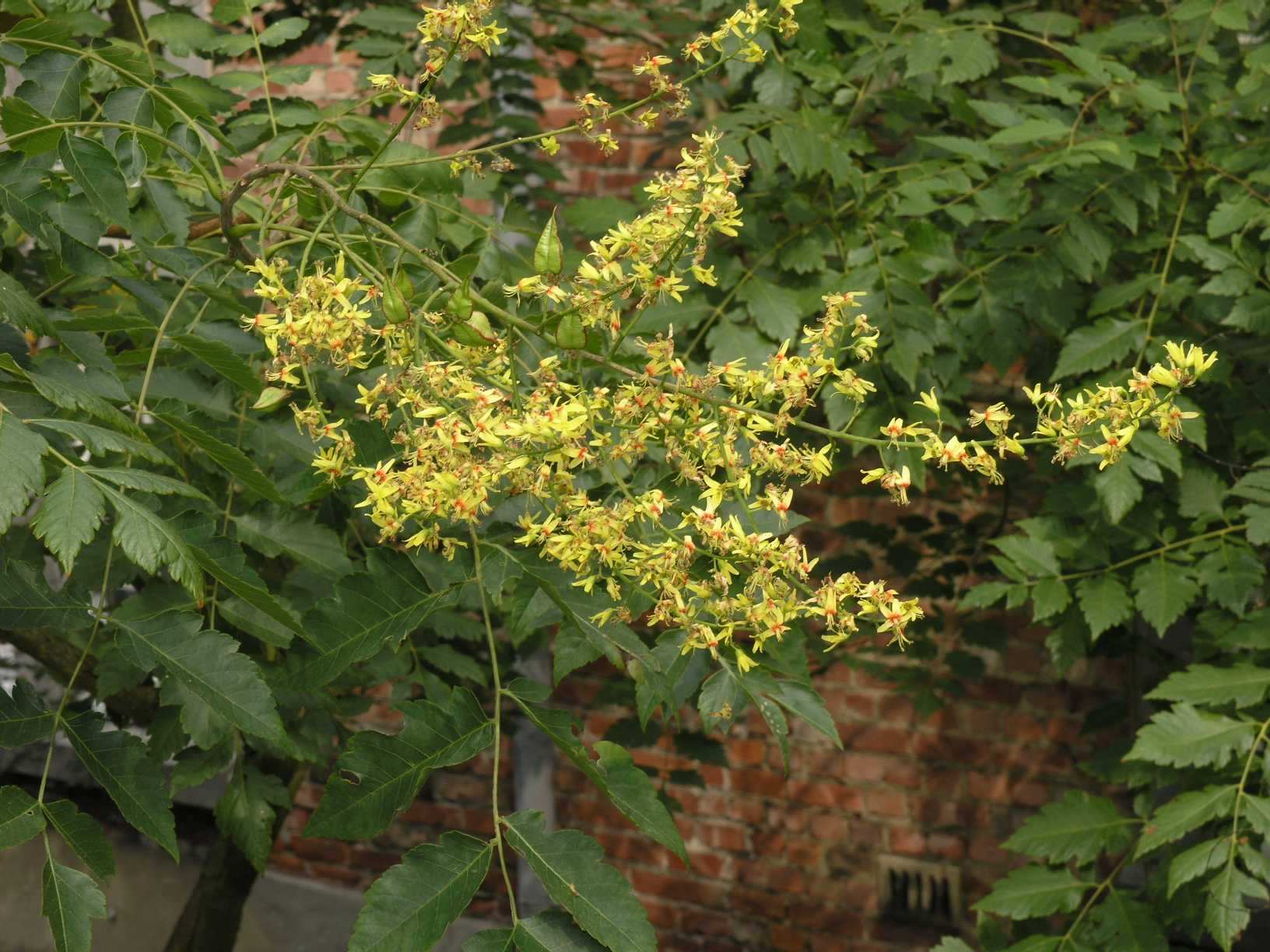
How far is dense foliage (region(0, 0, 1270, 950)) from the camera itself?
3.09ft

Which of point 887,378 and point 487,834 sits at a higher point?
point 887,378

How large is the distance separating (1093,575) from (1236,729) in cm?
28

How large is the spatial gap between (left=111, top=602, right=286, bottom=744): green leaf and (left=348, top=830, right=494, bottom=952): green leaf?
15 centimetres

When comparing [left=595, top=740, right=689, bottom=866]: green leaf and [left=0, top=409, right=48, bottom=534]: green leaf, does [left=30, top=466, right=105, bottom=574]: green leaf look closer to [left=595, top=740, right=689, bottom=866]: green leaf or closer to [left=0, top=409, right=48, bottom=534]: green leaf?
[left=0, top=409, right=48, bottom=534]: green leaf

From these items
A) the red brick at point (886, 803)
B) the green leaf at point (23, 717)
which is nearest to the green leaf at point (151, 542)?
the green leaf at point (23, 717)

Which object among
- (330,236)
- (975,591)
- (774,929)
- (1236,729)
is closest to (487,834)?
(774,929)

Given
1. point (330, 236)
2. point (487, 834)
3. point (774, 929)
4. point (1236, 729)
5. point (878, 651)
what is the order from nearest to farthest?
point (330, 236) < point (1236, 729) < point (878, 651) < point (774, 929) < point (487, 834)

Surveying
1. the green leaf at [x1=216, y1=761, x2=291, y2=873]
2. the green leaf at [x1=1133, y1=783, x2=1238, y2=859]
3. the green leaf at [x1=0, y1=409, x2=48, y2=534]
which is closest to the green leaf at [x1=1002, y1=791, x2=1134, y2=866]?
the green leaf at [x1=1133, y1=783, x2=1238, y2=859]

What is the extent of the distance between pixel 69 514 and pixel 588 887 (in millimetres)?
471

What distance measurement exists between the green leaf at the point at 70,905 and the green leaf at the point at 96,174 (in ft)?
1.76

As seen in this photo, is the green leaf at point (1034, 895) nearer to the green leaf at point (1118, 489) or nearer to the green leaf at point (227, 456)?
the green leaf at point (1118, 489)

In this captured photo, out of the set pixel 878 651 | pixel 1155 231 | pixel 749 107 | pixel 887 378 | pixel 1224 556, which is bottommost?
pixel 878 651

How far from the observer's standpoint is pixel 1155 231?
5.82 ft

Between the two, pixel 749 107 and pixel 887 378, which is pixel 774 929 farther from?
pixel 749 107
